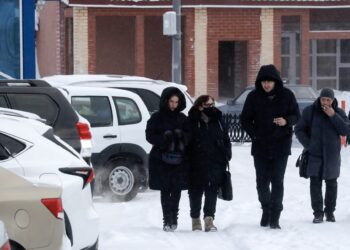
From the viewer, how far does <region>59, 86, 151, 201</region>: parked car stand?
54.2 ft

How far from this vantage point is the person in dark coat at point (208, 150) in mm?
12906

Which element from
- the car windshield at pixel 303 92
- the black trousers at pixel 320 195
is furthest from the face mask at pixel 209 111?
the car windshield at pixel 303 92

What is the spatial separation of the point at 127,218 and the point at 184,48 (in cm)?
2931

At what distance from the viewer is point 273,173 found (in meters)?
13.0

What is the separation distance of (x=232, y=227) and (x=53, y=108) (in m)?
2.38

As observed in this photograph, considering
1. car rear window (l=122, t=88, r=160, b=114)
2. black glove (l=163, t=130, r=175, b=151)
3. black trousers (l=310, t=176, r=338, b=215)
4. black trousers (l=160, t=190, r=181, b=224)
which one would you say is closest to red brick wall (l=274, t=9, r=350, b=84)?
car rear window (l=122, t=88, r=160, b=114)

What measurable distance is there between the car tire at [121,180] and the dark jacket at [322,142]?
12.4 ft

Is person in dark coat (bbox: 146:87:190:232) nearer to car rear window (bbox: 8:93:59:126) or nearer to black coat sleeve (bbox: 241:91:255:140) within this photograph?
black coat sleeve (bbox: 241:91:255:140)


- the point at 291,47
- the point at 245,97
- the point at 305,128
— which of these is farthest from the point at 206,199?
the point at 291,47

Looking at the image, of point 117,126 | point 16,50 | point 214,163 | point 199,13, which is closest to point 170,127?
point 214,163

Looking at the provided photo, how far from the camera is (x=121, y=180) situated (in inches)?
657

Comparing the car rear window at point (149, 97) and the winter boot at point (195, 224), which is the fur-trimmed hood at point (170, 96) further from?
the car rear window at point (149, 97)

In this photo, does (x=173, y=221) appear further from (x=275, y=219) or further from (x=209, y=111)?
(x=209, y=111)

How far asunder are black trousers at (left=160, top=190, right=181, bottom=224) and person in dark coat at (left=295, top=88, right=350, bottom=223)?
159cm
